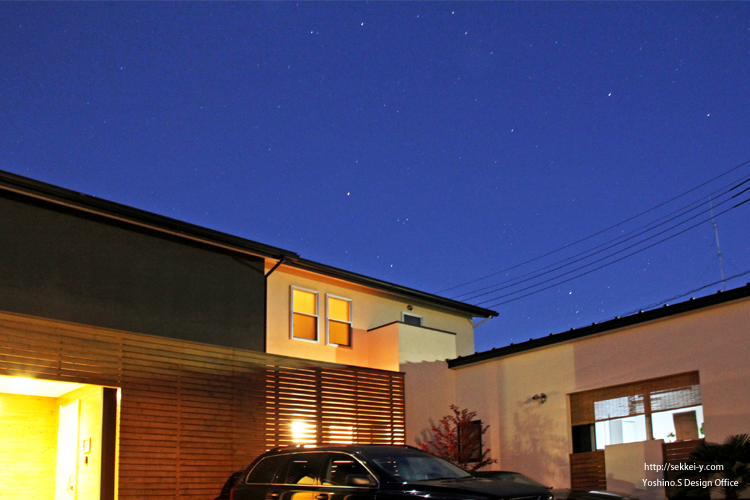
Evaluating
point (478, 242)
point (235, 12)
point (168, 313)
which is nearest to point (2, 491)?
point (168, 313)

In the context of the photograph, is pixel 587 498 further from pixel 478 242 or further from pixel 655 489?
pixel 478 242

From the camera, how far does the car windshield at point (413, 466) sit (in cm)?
861

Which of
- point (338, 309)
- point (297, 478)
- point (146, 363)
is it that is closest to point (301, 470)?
point (297, 478)

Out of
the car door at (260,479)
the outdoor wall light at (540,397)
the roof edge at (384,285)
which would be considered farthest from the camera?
the roof edge at (384,285)

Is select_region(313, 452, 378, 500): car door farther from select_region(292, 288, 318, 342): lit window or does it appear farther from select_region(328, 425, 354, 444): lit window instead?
select_region(292, 288, 318, 342): lit window

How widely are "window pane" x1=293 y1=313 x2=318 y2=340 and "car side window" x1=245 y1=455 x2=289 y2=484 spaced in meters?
8.41

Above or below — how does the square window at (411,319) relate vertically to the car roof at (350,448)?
above

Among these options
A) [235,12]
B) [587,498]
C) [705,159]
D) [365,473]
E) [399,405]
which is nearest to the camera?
[365,473]

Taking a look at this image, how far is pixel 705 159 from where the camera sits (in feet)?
285

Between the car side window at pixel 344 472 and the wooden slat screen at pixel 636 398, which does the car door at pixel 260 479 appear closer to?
the car side window at pixel 344 472

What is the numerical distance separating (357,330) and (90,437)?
8.54 metres

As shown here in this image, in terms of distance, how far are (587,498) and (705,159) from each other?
277 ft

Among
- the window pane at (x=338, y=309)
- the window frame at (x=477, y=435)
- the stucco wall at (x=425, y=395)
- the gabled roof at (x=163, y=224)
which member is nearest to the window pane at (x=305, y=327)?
the window pane at (x=338, y=309)

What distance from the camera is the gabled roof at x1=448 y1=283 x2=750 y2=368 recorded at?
1349 centimetres
